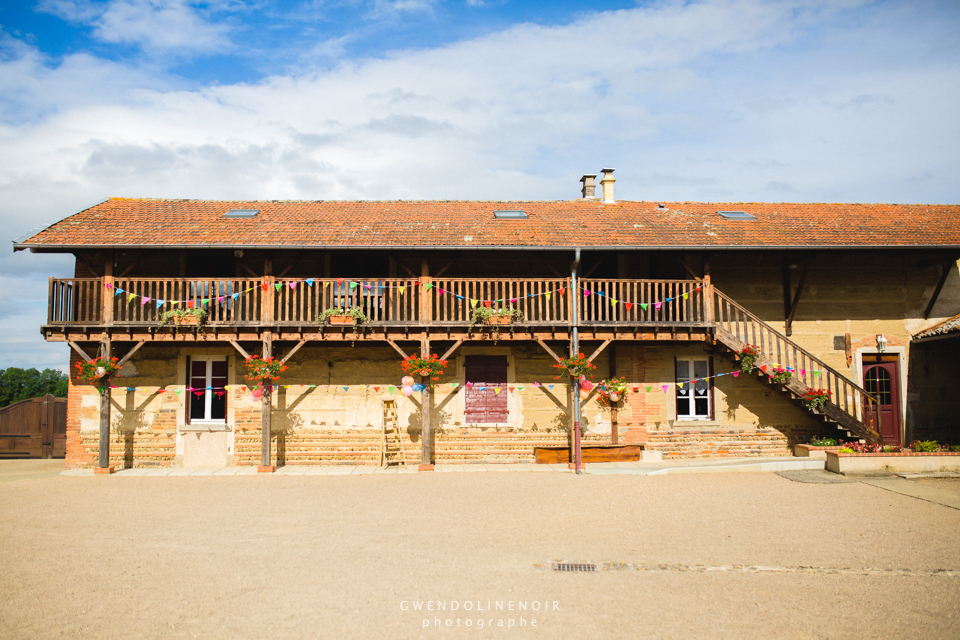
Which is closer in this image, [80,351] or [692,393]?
[80,351]

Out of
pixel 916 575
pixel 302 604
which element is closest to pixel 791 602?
pixel 916 575

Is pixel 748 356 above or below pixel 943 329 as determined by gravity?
below

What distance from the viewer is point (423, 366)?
1245 centimetres

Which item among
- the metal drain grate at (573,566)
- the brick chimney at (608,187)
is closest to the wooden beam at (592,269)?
the brick chimney at (608,187)

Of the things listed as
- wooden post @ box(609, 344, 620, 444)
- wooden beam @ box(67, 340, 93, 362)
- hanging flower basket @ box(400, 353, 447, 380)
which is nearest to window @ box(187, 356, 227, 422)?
wooden beam @ box(67, 340, 93, 362)

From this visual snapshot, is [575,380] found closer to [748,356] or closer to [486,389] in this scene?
[486,389]

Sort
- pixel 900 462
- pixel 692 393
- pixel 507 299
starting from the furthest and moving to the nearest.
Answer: pixel 692 393, pixel 507 299, pixel 900 462

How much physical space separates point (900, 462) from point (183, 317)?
13924 mm

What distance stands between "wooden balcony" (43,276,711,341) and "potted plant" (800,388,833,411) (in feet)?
7.80

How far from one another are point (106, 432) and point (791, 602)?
12536 millimetres

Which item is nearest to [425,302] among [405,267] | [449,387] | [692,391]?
[405,267]

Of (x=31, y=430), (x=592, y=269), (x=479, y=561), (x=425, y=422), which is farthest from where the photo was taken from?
(x=31, y=430)

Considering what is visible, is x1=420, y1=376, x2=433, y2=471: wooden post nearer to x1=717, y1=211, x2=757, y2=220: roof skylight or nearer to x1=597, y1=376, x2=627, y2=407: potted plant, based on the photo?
x1=597, y1=376, x2=627, y2=407: potted plant

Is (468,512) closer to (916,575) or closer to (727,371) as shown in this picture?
(916,575)
